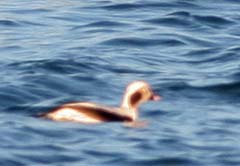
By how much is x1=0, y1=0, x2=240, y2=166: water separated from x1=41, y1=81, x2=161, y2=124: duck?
0.09m

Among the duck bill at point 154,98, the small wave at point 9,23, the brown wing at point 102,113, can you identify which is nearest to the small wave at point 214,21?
the small wave at point 9,23

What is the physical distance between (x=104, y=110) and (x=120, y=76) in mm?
2989

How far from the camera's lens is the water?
13.8m

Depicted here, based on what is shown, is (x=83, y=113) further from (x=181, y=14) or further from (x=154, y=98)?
(x=181, y=14)

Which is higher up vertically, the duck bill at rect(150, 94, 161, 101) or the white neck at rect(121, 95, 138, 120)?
the duck bill at rect(150, 94, 161, 101)

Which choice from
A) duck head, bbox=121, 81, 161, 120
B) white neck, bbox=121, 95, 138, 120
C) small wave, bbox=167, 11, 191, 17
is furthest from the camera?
Result: small wave, bbox=167, 11, 191, 17

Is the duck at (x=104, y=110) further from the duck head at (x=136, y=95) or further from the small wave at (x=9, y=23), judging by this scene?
the small wave at (x=9, y=23)

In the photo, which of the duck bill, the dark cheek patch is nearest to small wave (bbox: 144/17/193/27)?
the duck bill

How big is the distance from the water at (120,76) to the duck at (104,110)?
95mm

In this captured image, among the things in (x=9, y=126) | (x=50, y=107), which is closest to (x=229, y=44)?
(x=50, y=107)

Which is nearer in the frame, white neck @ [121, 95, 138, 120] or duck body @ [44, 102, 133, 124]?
duck body @ [44, 102, 133, 124]

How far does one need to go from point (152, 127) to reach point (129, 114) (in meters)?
0.40

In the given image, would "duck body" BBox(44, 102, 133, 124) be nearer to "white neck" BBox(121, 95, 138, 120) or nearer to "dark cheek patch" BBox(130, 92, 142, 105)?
"white neck" BBox(121, 95, 138, 120)

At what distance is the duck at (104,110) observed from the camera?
14.5 metres
